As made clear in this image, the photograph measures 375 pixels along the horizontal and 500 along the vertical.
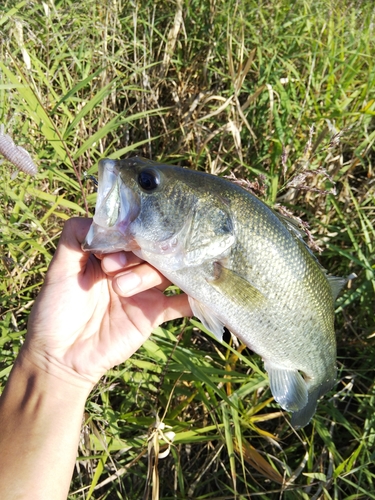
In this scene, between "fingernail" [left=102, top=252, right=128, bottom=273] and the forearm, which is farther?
"fingernail" [left=102, top=252, right=128, bottom=273]

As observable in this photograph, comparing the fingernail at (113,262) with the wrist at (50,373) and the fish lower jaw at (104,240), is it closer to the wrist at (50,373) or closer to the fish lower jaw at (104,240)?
the fish lower jaw at (104,240)

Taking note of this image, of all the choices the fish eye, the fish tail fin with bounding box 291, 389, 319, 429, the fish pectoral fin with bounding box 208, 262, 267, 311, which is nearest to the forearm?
the fish pectoral fin with bounding box 208, 262, 267, 311

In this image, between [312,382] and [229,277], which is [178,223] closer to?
[229,277]

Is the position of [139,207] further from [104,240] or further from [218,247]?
[218,247]

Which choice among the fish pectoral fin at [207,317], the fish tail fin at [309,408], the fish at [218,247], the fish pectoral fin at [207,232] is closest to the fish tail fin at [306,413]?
the fish tail fin at [309,408]

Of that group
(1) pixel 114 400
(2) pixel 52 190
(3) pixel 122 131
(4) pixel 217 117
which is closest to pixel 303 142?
(4) pixel 217 117

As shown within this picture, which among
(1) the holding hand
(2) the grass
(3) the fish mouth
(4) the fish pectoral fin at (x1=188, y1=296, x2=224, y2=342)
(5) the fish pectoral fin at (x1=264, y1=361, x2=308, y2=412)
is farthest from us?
(2) the grass

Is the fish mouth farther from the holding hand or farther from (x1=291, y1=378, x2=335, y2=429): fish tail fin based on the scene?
(x1=291, y1=378, x2=335, y2=429): fish tail fin
